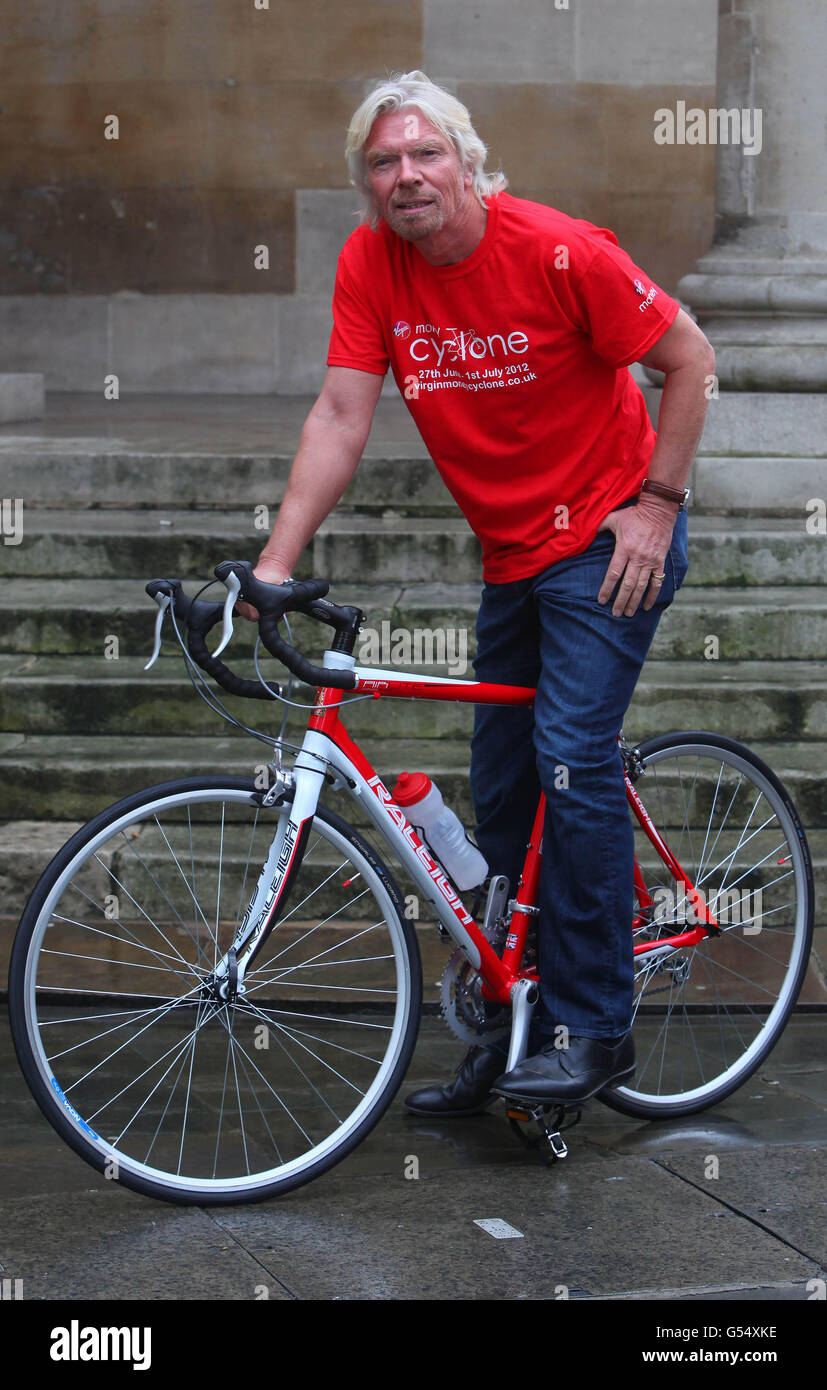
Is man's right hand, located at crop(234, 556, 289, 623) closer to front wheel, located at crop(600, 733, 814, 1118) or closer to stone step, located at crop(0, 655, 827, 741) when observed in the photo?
front wheel, located at crop(600, 733, 814, 1118)

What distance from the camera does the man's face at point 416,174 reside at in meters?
3.17

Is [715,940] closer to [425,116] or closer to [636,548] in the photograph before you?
[636,548]

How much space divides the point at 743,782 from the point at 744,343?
2.84m

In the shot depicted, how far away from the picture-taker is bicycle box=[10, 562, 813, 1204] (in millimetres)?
3217

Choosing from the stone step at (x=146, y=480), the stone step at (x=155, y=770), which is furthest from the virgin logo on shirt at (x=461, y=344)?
the stone step at (x=146, y=480)

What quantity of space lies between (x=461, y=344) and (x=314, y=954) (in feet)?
6.22

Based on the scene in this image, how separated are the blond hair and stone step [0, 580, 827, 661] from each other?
2.54 meters

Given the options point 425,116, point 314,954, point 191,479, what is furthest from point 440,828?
point 191,479

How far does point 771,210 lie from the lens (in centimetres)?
657

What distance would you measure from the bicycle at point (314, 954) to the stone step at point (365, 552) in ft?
4.79

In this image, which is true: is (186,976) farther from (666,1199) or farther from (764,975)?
(764,975)

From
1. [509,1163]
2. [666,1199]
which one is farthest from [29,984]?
[666,1199]

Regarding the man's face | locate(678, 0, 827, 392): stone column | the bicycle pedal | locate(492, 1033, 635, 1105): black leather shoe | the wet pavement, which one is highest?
locate(678, 0, 827, 392): stone column

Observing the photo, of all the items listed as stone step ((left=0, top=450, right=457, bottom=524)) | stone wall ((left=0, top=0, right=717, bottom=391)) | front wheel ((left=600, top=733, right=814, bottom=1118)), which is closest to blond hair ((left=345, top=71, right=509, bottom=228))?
front wheel ((left=600, top=733, right=814, bottom=1118))
